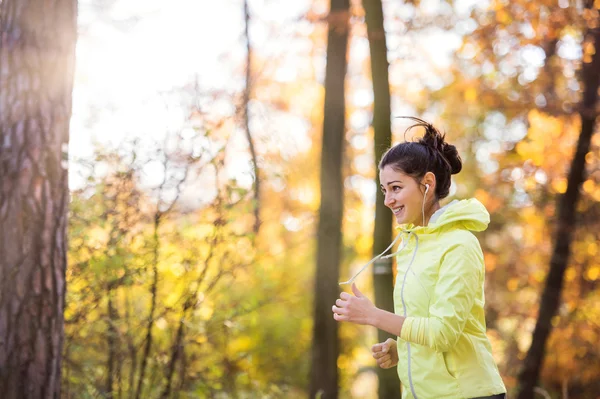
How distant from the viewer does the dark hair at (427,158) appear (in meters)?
2.64

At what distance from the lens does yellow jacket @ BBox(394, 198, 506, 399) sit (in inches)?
90.4

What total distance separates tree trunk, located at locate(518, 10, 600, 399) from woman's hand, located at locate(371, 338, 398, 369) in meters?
7.37

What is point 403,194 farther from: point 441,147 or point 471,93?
point 471,93

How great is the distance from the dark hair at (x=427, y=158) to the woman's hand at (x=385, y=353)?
673mm

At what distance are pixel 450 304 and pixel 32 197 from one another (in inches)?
103

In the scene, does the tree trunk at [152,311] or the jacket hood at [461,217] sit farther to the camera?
the tree trunk at [152,311]

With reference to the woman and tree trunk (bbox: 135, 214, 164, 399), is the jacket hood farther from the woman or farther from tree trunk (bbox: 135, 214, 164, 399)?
tree trunk (bbox: 135, 214, 164, 399)

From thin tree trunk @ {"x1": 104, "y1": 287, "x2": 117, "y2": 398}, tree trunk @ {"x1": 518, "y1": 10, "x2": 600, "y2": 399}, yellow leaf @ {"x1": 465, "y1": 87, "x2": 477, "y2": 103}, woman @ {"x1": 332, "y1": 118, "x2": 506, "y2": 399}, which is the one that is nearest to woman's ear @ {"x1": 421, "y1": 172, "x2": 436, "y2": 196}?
woman @ {"x1": 332, "y1": 118, "x2": 506, "y2": 399}

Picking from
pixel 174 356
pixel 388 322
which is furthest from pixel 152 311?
pixel 388 322

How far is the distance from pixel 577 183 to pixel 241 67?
7.04m

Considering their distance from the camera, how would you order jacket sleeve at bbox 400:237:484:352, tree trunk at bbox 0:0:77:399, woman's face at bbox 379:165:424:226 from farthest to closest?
tree trunk at bbox 0:0:77:399 < woman's face at bbox 379:165:424:226 < jacket sleeve at bbox 400:237:484:352

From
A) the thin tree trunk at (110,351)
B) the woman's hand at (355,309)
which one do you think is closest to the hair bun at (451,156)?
the woman's hand at (355,309)

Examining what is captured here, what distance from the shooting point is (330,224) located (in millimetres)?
7602

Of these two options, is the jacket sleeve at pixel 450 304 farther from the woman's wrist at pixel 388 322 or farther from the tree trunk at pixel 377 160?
the tree trunk at pixel 377 160
